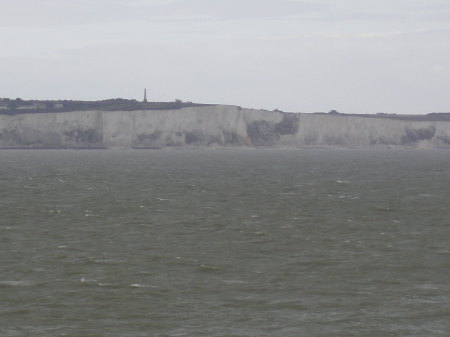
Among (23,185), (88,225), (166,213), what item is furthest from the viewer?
(23,185)

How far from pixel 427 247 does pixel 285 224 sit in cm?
864

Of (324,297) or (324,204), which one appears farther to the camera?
(324,204)

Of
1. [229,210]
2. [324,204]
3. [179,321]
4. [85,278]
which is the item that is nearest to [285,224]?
[229,210]

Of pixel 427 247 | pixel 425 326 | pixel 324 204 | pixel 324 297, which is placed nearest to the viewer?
pixel 425 326

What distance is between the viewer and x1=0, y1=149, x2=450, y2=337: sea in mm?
19578

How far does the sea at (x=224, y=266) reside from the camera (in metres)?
19.6

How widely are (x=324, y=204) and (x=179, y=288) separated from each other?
86.2ft

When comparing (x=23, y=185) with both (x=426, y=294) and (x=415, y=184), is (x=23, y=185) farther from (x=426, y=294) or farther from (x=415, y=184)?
(x=426, y=294)

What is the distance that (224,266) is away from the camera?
2647 cm

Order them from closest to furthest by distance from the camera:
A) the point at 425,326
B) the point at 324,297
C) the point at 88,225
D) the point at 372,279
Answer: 1. the point at 425,326
2. the point at 324,297
3. the point at 372,279
4. the point at 88,225

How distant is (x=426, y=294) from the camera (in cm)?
2252

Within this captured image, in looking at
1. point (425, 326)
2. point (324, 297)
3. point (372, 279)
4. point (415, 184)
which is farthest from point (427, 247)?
point (415, 184)

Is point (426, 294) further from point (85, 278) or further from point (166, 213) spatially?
point (166, 213)

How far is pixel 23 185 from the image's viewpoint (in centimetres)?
6500
